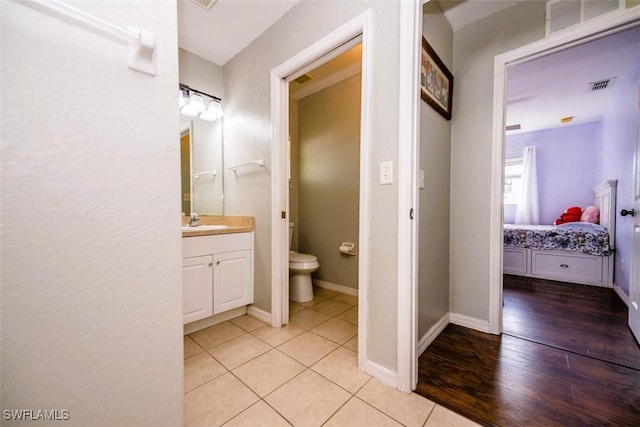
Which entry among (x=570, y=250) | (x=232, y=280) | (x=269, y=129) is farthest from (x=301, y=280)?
(x=570, y=250)

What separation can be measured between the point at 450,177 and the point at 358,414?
176 centimetres

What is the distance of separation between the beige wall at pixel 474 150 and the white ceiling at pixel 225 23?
1.42m

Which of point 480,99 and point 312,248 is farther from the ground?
point 480,99

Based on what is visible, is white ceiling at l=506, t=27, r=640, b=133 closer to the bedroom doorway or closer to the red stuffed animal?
the bedroom doorway

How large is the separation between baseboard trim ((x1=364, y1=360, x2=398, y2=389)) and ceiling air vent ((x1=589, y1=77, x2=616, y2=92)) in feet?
13.7

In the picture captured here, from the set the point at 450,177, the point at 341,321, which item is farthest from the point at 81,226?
the point at 450,177

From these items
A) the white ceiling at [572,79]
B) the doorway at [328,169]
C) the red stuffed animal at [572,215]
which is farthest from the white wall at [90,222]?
the red stuffed animal at [572,215]

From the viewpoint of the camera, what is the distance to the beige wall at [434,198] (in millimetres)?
1579

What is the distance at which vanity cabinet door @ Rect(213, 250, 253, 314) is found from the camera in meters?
1.86

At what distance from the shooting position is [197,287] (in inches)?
68.4

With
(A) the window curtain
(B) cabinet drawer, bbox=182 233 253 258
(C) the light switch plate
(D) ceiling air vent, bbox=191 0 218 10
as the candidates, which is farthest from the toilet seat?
(A) the window curtain

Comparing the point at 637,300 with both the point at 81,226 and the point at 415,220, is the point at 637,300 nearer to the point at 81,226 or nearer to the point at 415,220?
the point at 415,220

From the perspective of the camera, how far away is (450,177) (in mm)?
1991

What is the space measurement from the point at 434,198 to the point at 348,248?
45.6 inches
